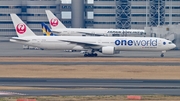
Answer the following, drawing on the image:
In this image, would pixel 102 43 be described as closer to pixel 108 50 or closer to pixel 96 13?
pixel 108 50

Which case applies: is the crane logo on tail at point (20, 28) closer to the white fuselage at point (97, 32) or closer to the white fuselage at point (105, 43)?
the white fuselage at point (105, 43)

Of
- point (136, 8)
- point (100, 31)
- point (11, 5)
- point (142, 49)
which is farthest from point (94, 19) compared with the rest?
point (142, 49)

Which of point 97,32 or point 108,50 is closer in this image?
point 108,50

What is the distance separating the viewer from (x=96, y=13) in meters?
173

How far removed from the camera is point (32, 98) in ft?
132

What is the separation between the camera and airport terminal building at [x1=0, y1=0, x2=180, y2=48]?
17038 cm

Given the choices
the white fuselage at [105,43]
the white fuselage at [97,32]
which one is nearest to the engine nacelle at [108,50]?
the white fuselage at [105,43]

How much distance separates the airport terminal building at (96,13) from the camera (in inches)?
6708

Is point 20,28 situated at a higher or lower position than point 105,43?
higher

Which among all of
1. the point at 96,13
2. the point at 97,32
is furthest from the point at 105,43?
the point at 96,13

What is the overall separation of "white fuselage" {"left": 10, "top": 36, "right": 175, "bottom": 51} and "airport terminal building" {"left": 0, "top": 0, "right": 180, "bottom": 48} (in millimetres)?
78169

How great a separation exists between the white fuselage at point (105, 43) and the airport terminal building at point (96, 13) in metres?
78.2

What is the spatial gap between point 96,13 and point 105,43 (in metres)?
83.0

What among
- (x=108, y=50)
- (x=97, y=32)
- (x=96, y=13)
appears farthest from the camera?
(x=96, y=13)
